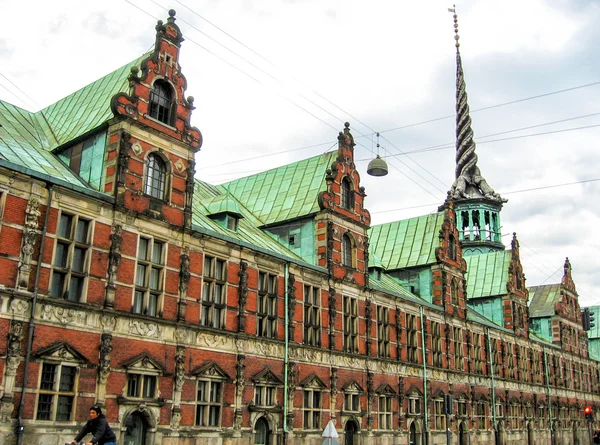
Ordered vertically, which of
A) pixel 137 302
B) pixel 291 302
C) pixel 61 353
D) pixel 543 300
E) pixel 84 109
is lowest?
pixel 61 353

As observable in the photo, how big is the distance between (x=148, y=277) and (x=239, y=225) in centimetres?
1000

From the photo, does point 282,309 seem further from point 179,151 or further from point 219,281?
point 179,151

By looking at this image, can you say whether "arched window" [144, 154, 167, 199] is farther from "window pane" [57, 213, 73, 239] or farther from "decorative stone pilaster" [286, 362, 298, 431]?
"decorative stone pilaster" [286, 362, 298, 431]

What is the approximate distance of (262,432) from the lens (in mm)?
30500

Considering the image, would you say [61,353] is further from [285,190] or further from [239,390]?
[285,190]

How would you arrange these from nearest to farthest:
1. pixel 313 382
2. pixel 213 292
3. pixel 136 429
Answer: pixel 136 429 → pixel 213 292 → pixel 313 382

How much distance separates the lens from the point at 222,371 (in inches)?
1117

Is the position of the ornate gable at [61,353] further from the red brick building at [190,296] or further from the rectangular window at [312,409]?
the rectangular window at [312,409]

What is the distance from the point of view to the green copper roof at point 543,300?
230 feet

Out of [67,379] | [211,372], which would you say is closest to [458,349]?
[211,372]

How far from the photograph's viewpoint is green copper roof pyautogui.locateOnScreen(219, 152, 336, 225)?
3887 cm

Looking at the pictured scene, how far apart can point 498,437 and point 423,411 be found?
13.1 meters

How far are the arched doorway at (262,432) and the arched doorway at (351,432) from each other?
630 cm

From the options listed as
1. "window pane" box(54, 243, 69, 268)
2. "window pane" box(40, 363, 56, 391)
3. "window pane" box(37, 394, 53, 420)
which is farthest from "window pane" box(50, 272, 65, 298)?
"window pane" box(37, 394, 53, 420)
